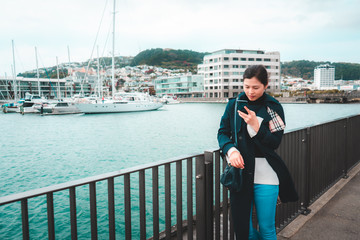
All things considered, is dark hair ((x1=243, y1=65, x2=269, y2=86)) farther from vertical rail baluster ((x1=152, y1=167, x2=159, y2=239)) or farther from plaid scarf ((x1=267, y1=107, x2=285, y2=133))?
vertical rail baluster ((x1=152, y1=167, x2=159, y2=239))

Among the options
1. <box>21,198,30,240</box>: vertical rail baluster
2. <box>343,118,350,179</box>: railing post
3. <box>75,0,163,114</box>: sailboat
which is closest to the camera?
<box>21,198,30,240</box>: vertical rail baluster

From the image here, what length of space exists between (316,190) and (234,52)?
93913 mm

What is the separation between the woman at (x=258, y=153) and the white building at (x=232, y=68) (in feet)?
292

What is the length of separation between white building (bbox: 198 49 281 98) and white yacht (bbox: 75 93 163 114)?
4164cm

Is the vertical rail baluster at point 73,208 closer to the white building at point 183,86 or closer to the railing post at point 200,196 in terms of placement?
the railing post at point 200,196

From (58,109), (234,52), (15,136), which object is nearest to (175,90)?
(234,52)

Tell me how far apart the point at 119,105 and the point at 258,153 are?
1908 inches

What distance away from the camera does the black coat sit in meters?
1.82

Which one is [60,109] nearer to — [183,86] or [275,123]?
[275,123]

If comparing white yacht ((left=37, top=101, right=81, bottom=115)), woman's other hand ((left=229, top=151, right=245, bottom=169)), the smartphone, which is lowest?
white yacht ((left=37, top=101, right=81, bottom=115))

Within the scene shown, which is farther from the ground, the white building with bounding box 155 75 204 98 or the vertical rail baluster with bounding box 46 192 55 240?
the white building with bounding box 155 75 204 98

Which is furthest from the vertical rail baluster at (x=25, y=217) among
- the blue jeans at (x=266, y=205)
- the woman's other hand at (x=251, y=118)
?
the blue jeans at (x=266, y=205)

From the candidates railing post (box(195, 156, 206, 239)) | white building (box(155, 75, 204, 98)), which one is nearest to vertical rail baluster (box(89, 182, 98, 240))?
railing post (box(195, 156, 206, 239))

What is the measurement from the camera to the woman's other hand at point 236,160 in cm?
174
